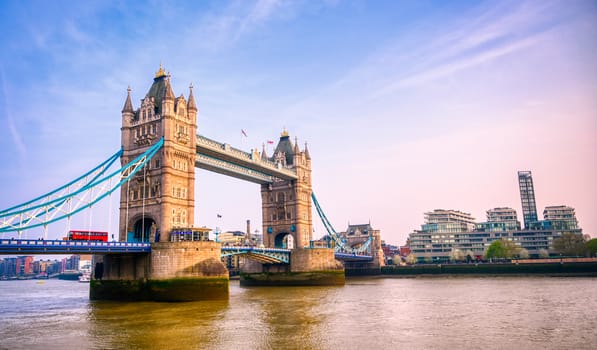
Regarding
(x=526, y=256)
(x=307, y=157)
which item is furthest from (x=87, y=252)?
(x=526, y=256)

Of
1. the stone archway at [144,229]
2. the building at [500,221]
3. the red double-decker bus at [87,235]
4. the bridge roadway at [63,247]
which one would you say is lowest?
the bridge roadway at [63,247]

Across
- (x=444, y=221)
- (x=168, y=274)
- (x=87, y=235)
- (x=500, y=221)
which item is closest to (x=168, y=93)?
(x=87, y=235)

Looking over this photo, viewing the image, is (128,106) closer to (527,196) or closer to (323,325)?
(323,325)

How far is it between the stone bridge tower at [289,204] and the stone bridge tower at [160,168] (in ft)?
83.4

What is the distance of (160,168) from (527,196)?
12939cm

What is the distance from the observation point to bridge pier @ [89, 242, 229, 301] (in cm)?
3959

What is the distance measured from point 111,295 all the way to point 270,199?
3631 centimetres

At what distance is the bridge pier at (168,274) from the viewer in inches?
1559

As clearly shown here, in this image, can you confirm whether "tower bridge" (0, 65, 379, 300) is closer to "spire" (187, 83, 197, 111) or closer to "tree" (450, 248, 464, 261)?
"spire" (187, 83, 197, 111)

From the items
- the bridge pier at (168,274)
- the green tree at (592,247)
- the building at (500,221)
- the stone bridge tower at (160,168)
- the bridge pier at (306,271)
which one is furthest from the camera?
the building at (500,221)

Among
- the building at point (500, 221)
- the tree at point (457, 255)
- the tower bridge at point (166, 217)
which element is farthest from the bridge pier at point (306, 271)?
the building at point (500, 221)

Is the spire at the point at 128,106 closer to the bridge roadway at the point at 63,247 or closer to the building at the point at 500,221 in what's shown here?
the bridge roadway at the point at 63,247

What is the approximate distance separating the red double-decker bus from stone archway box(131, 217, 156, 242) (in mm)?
8249

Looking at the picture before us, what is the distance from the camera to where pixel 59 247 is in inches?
1359
